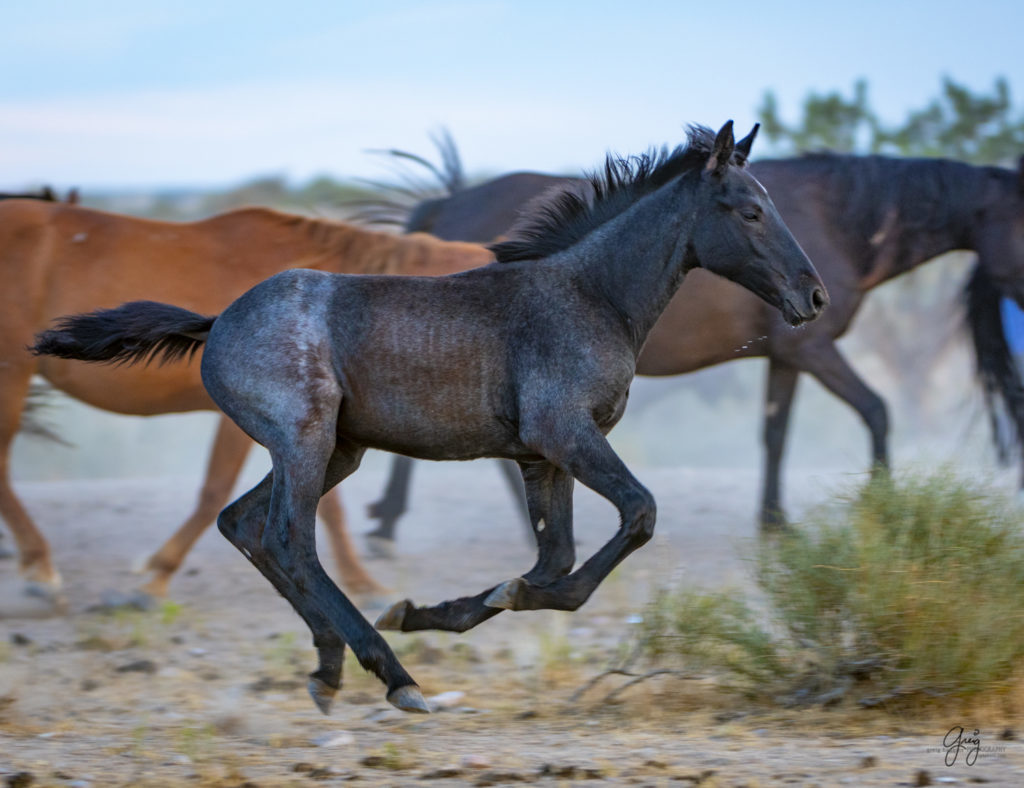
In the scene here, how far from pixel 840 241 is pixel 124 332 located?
431cm

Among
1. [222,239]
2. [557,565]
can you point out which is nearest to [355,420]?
[557,565]

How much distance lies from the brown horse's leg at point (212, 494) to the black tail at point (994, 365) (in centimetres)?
449

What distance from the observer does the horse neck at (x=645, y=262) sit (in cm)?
391

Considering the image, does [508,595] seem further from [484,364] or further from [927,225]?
[927,225]

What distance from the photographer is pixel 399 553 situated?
304 inches

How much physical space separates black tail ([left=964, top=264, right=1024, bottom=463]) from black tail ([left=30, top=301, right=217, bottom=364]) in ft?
17.3

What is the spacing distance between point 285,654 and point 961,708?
2.71 m

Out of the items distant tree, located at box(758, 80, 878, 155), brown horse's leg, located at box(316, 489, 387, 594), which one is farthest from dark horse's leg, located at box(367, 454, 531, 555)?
distant tree, located at box(758, 80, 878, 155)

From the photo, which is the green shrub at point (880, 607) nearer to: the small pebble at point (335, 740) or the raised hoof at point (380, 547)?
the small pebble at point (335, 740)

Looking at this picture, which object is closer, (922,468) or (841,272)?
(922,468)

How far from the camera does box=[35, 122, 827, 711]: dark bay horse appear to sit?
3701 millimetres

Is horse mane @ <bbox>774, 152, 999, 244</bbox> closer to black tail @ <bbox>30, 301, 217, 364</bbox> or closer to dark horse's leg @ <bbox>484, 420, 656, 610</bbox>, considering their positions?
dark horse's leg @ <bbox>484, 420, 656, 610</bbox>

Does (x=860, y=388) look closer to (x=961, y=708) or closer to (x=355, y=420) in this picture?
(x=961, y=708)

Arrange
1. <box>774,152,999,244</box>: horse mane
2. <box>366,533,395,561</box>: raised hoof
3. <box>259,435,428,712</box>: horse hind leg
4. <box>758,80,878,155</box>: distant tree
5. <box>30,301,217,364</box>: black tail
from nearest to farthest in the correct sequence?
<box>259,435,428,712</box>: horse hind leg, <box>30,301,217,364</box>: black tail, <box>774,152,999,244</box>: horse mane, <box>366,533,395,561</box>: raised hoof, <box>758,80,878,155</box>: distant tree
